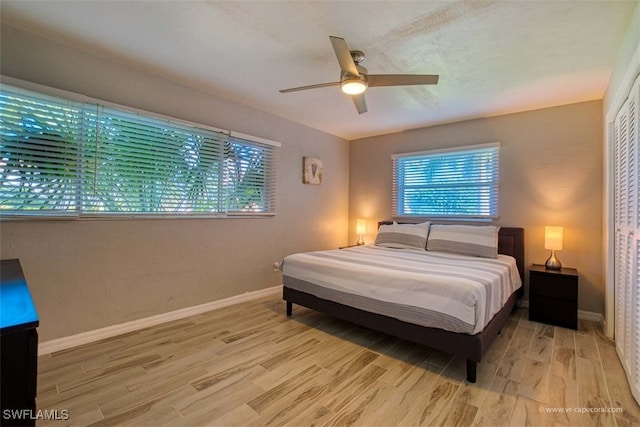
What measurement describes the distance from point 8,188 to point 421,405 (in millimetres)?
3180

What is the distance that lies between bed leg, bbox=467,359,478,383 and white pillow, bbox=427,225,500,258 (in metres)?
1.61

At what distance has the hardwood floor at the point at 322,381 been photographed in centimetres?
165

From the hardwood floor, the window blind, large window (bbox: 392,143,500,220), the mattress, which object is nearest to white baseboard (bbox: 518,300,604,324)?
the hardwood floor

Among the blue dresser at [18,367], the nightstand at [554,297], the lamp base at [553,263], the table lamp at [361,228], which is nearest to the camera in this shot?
the blue dresser at [18,367]

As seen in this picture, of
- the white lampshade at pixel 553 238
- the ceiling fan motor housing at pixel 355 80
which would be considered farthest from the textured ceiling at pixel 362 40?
the white lampshade at pixel 553 238

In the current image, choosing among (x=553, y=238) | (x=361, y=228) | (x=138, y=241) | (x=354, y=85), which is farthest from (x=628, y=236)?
(x=138, y=241)

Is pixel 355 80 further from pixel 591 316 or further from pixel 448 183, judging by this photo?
pixel 591 316

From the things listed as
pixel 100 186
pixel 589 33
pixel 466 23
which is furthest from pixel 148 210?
pixel 589 33

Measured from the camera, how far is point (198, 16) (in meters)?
1.97

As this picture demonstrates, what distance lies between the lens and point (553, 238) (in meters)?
3.18

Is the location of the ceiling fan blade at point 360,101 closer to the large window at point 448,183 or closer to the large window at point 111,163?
the large window at point 111,163

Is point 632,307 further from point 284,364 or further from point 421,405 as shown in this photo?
point 284,364

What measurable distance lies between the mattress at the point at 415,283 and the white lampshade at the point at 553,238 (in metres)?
0.46

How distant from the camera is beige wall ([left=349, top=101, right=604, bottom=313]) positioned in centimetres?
320
